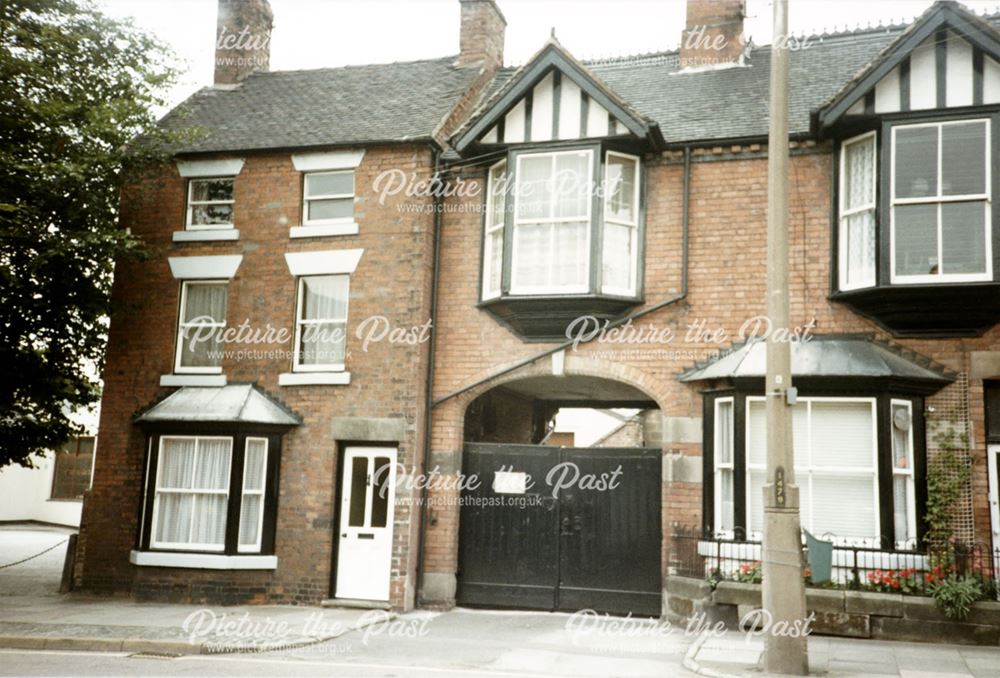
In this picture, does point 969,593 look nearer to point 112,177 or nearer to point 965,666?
point 965,666

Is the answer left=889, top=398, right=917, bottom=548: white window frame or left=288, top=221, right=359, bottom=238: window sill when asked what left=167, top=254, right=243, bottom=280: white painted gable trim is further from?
left=889, top=398, right=917, bottom=548: white window frame

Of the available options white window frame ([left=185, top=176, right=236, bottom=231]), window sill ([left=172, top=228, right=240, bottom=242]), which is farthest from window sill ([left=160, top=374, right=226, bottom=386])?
white window frame ([left=185, top=176, right=236, bottom=231])

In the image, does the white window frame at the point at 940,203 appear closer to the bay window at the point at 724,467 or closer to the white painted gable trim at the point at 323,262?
the bay window at the point at 724,467

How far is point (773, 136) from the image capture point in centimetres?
979

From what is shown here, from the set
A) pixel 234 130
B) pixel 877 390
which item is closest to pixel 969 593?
pixel 877 390

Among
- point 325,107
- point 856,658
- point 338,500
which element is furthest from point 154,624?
point 325,107

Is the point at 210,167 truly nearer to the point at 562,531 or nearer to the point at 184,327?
the point at 184,327

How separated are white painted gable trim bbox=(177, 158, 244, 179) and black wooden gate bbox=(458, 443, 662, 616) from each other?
6.80 meters

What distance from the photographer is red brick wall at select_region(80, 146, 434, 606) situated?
574 inches

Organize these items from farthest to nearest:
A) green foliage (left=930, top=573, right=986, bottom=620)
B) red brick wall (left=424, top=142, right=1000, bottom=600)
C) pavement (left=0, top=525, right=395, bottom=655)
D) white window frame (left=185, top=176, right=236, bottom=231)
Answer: white window frame (left=185, top=176, right=236, bottom=231) → red brick wall (left=424, top=142, right=1000, bottom=600) → pavement (left=0, top=525, right=395, bottom=655) → green foliage (left=930, top=573, right=986, bottom=620)

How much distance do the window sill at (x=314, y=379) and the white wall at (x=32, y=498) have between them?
19.0m

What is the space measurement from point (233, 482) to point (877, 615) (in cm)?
989

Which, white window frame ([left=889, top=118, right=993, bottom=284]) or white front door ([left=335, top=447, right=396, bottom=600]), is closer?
white window frame ([left=889, top=118, right=993, bottom=284])

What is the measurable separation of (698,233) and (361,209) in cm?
569
